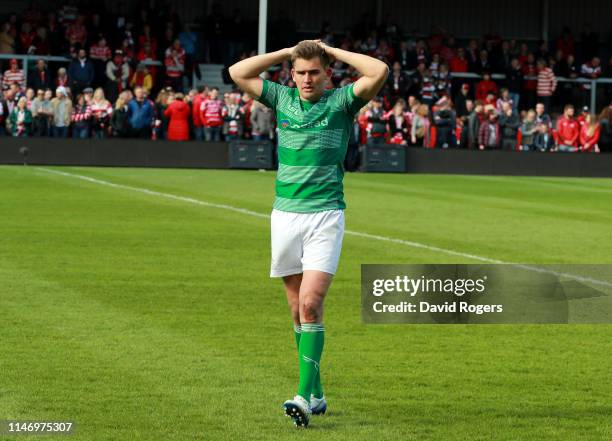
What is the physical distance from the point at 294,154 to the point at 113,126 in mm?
28892

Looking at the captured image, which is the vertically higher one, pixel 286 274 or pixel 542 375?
pixel 286 274

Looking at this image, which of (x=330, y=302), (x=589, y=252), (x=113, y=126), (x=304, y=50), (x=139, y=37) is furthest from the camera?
(x=139, y=37)

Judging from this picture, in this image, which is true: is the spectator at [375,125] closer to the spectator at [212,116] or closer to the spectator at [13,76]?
the spectator at [212,116]

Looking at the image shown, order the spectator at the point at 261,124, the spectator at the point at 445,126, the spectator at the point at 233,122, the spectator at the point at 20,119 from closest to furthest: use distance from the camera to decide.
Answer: the spectator at the point at 20,119 < the spectator at the point at 261,124 < the spectator at the point at 233,122 < the spectator at the point at 445,126

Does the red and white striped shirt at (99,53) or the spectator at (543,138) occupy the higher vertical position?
the red and white striped shirt at (99,53)

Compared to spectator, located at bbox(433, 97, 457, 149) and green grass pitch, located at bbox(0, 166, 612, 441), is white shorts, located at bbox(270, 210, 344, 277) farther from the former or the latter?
spectator, located at bbox(433, 97, 457, 149)

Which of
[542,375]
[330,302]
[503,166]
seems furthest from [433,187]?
[542,375]

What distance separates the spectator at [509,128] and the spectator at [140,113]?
→ 984cm

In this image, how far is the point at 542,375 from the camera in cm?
921

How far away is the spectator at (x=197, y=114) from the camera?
120 ft

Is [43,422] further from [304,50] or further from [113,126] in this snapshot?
[113,126]

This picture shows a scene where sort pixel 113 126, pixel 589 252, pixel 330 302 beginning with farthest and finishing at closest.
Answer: pixel 113 126 < pixel 589 252 < pixel 330 302

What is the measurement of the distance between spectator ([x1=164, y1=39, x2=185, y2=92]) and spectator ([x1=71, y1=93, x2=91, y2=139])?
4.58 m

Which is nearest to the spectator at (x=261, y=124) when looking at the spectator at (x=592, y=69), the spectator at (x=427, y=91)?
the spectator at (x=427, y=91)
